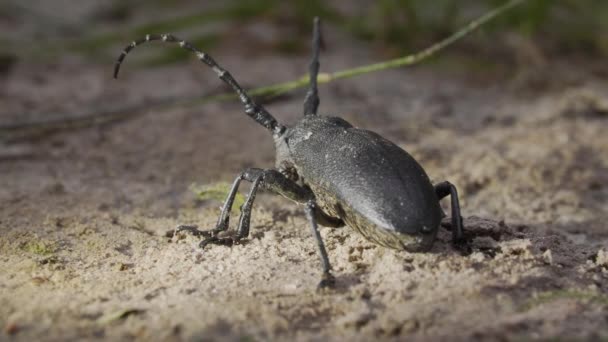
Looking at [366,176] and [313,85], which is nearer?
[366,176]

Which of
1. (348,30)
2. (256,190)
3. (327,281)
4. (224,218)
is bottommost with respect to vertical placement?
(327,281)

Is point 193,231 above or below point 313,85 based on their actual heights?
below

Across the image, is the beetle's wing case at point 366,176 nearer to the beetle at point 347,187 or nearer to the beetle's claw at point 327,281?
the beetle at point 347,187

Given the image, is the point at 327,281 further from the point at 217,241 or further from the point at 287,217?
the point at 287,217

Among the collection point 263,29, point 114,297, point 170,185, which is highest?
point 263,29

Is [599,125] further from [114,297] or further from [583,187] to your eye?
[114,297]

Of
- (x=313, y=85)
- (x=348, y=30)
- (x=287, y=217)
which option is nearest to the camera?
(x=287, y=217)

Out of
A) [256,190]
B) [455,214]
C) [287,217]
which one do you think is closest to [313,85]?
[287,217]

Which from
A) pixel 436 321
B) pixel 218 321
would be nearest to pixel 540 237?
pixel 436 321
